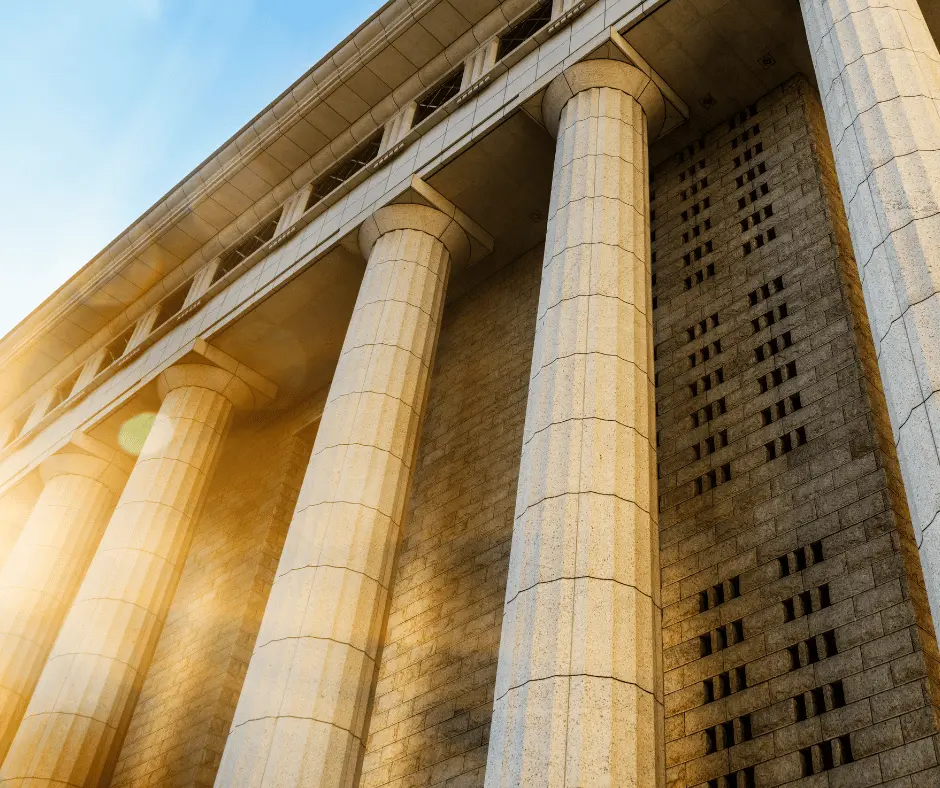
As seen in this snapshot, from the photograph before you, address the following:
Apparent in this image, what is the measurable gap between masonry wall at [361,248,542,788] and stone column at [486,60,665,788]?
419 centimetres

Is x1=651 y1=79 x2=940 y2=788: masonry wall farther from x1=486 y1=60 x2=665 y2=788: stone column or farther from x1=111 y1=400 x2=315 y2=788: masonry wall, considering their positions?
x1=111 y1=400 x2=315 y2=788: masonry wall

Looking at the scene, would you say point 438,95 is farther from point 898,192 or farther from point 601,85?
point 898,192

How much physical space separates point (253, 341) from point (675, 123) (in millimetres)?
9606

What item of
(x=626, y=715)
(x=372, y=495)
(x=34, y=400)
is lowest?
(x=626, y=715)

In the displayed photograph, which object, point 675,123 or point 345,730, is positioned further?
point 675,123

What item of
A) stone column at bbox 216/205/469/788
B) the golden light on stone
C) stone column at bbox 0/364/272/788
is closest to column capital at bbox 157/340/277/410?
stone column at bbox 0/364/272/788

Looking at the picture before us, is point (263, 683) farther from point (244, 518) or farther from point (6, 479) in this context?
point (6, 479)

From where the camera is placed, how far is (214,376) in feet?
70.7

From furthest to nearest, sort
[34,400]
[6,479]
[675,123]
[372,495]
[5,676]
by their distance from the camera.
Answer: [34,400], [6,479], [5,676], [675,123], [372,495]

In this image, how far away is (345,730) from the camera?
11445 millimetres

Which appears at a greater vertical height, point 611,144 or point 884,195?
point 611,144

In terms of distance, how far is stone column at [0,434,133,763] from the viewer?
20.7 meters

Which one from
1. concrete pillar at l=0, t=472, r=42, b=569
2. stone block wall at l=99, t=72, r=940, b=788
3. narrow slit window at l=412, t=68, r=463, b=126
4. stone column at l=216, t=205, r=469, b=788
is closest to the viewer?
stone block wall at l=99, t=72, r=940, b=788

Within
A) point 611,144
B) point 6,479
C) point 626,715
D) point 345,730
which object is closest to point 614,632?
point 626,715
